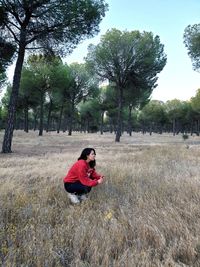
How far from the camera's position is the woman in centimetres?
496

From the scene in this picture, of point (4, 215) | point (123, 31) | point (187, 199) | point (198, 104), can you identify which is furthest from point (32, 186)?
point (198, 104)

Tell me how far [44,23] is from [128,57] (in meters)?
12.2

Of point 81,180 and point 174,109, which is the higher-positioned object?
point 174,109

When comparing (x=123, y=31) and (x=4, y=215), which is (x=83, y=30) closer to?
(x=123, y=31)

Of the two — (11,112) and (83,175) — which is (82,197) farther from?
(11,112)

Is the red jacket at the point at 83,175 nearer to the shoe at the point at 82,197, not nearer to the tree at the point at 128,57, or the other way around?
the shoe at the point at 82,197

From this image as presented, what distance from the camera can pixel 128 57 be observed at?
25344 millimetres

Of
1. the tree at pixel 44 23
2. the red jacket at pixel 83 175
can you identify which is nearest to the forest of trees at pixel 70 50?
the tree at pixel 44 23

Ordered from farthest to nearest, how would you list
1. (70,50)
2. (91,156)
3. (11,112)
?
(70,50)
(11,112)
(91,156)

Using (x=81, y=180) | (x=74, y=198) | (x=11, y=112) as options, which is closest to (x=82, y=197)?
(x=74, y=198)

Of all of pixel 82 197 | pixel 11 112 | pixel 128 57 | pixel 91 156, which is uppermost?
pixel 128 57

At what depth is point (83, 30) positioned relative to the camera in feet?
51.3

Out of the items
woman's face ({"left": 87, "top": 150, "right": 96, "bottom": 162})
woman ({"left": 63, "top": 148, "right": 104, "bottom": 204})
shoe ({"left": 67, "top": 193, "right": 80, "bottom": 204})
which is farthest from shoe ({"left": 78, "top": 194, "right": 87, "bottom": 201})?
woman's face ({"left": 87, "top": 150, "right": 96, "bottom": 162})

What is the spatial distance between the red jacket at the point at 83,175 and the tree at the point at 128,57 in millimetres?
20581
